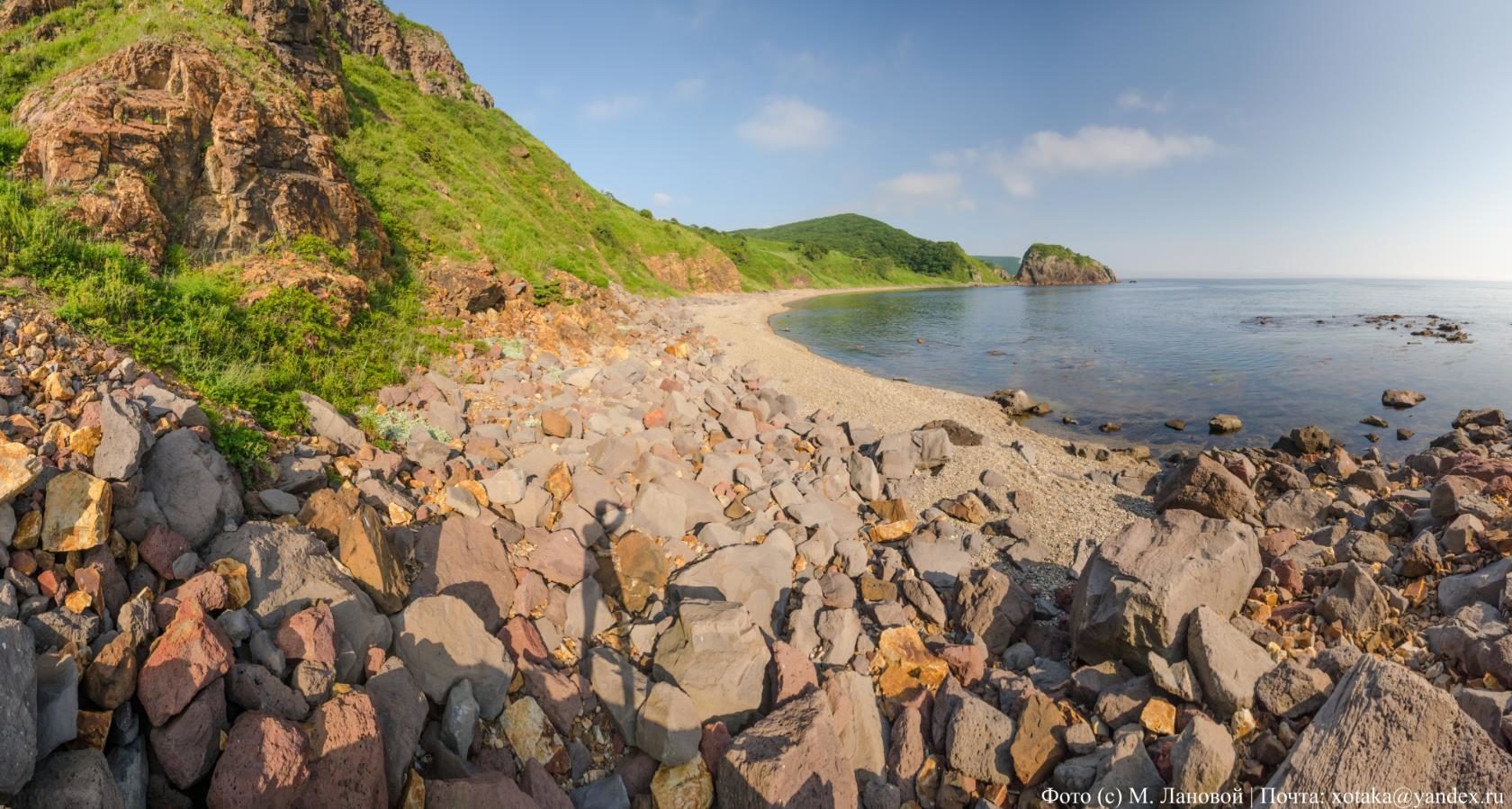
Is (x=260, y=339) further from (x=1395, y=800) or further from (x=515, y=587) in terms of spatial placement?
(x=1395, y=800)

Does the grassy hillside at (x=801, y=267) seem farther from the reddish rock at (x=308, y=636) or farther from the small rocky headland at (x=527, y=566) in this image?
the reddish rock at (x=308, y=636)

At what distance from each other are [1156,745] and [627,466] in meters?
8.25

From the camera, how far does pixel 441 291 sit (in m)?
16.4

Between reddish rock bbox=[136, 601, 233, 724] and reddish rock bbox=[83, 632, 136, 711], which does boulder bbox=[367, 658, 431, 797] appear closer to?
reddish rock bbox=[136, 601, 233, 724]

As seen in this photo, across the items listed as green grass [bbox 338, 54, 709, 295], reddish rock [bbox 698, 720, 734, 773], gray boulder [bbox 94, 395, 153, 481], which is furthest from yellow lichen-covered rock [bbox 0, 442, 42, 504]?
green grass [bbox 338, 54, 709, 295]

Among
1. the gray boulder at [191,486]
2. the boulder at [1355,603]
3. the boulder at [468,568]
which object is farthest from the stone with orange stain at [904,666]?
the gray boulder at [191,486]

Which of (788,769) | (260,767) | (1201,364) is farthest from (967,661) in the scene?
(1201,364)

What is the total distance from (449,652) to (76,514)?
2889 mm

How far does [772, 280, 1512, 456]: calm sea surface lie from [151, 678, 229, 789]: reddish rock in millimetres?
23944

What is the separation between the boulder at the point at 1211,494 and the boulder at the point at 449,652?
11.9 metres

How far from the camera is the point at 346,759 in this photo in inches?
155

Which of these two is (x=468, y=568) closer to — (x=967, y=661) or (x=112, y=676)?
(x=112, y=676)

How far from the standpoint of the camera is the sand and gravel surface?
1255 centimetres

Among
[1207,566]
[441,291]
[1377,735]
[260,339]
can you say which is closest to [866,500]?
[1207,566]
